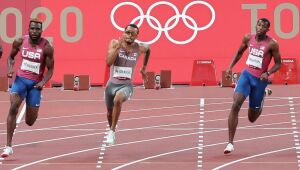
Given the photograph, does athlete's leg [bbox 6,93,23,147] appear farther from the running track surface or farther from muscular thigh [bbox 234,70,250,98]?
muscular thigh [bbox 234,70,250,98]

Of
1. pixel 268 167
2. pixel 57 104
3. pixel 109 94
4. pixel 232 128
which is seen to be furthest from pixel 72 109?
pixel 268 167

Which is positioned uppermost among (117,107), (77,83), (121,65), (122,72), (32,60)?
(32,60)

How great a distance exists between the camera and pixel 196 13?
79.4ft

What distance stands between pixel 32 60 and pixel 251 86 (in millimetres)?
3289

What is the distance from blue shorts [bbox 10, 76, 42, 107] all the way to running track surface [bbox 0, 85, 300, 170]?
797 mm

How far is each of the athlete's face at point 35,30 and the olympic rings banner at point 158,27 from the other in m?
7.98

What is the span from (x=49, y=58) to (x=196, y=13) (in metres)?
8.32

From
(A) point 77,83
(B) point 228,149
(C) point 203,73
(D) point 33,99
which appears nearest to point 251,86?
(B) point 228,149

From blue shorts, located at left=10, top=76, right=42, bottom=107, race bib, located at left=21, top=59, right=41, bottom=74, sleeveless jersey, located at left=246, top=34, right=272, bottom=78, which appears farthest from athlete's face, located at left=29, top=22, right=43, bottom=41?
sleeveless jersey, located at left=246, top=34, right=272, bottom=78

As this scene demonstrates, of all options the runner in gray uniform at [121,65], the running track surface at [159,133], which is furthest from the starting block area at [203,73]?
the runner in gray uniform at [121,65]

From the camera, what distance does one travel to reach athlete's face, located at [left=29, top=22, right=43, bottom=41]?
53.0 feet

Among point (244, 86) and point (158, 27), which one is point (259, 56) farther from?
point (158, 27)

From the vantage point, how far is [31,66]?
1634cm

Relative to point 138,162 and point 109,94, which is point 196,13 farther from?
point 138,162
